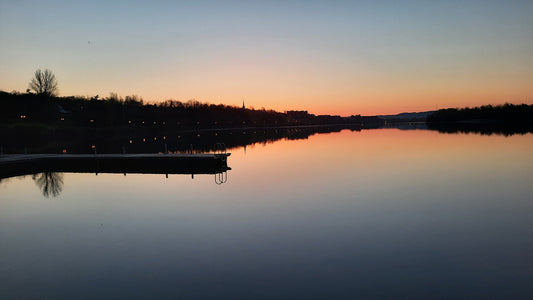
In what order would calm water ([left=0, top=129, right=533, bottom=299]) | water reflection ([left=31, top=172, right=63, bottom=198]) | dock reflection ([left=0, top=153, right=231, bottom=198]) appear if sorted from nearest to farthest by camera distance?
calm water ([left=0, top=129, right=533, bottom=299]), water reflection ([left=31, top=172, right=63, bottom=198]), dock reflection ([left=0, top=153, right=231, bottom=198])

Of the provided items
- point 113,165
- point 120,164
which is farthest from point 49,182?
point 120,164

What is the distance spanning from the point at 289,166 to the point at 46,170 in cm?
2740

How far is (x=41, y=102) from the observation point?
373 feet

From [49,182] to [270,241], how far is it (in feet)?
85.1

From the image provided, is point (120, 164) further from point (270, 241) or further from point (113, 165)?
point (270, 241)

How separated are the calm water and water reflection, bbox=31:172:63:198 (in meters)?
0.44

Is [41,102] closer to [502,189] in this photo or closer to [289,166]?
[289,166]

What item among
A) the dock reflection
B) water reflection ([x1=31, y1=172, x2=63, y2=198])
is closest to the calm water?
water reflection ([x1=31, y1=172, x2=63, y2=198])

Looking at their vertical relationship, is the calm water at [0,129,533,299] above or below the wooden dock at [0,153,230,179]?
below

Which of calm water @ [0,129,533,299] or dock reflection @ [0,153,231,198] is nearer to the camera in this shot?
calm water @ [0,129,533,299]

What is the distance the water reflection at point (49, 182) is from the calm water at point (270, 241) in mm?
442

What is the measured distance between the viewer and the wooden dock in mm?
35438

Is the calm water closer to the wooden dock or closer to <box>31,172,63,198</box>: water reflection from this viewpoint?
<box>31,172,63,198</box>: water reflection

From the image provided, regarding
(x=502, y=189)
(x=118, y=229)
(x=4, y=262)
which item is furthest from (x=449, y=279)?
(x=502, y=189)
